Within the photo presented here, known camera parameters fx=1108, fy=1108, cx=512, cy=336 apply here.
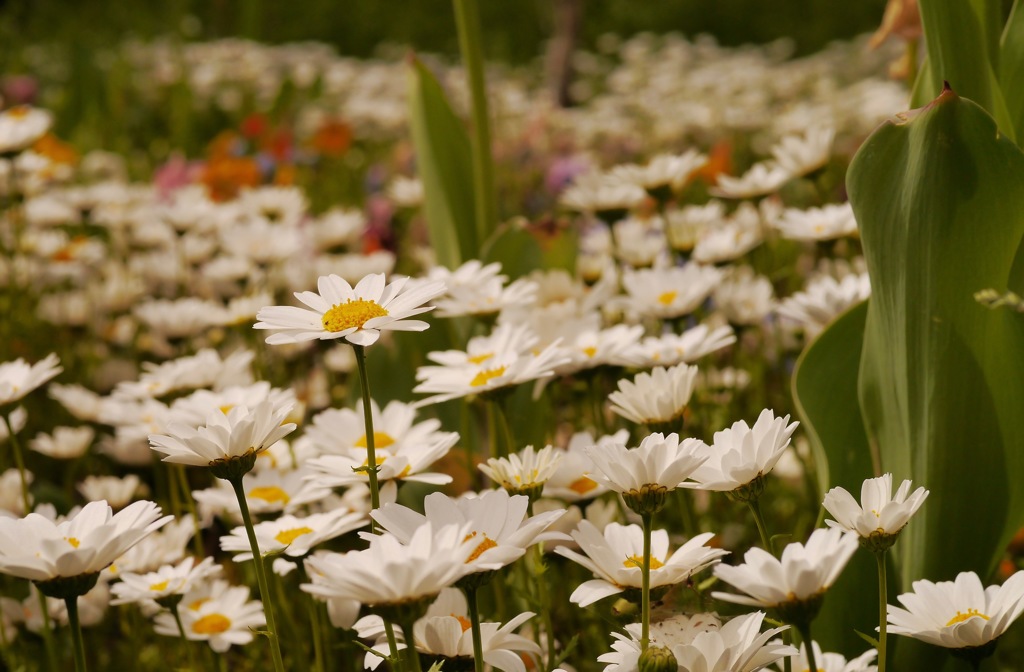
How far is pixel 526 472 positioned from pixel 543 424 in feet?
1.60

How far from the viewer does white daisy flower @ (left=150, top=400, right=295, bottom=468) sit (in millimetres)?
750

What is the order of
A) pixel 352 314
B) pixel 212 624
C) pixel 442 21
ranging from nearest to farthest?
pixel 352 314, pixel 212 624, pixel 442 21

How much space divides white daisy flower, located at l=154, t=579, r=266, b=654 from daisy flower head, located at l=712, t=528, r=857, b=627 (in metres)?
0.52

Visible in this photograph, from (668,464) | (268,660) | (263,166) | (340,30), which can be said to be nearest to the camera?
(668,464)

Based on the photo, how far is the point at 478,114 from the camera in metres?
1.54

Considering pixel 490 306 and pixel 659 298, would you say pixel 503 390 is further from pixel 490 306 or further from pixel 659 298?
pixel 659 298

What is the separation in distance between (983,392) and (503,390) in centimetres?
40

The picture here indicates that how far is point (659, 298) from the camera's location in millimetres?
1247

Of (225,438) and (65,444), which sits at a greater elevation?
(225,438)

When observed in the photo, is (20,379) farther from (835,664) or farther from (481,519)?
(835,664)

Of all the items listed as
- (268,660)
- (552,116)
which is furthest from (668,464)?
(552,116)

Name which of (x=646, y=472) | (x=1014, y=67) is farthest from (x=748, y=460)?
(x=1014, y=67)

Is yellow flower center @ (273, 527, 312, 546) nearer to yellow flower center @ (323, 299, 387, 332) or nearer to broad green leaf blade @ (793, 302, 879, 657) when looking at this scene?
yellow flower center @ (323, 299, 387, 332)

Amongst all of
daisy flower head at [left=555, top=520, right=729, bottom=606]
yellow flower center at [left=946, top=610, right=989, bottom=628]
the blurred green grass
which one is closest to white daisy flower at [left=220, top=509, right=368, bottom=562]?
daisy flower head at [left=555, top=520, right=729, bottom=606]
